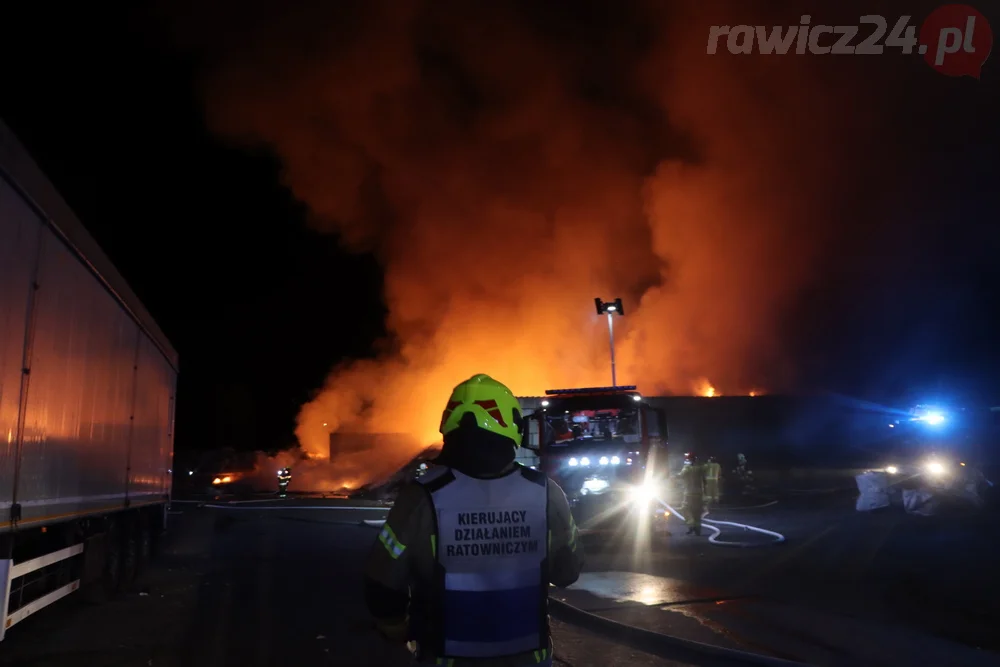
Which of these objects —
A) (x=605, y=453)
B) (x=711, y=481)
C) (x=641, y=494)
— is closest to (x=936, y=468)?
(x=711, y=481)

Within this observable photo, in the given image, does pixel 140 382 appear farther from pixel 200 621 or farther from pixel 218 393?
pixel 218 393

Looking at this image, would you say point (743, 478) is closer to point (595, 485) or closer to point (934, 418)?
point (934, 418)

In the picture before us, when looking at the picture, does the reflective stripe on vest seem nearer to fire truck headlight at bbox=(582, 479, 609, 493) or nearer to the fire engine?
the fire engine

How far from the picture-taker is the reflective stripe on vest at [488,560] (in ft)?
7.66

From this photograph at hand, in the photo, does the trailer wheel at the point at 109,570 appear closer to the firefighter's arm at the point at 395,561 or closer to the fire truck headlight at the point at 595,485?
the firefighter's arm at the point at 395,561

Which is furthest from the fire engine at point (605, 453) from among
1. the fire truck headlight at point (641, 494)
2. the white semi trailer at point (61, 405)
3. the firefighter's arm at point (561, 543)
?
the firefighter's arm at point (561, 543)

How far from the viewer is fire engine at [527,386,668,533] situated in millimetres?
12445

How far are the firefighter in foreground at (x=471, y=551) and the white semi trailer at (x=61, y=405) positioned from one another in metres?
3.55

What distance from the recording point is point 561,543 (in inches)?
101

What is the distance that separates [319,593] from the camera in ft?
27.0

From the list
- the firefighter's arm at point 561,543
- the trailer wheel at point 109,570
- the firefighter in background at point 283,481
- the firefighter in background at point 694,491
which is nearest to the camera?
the firefighter's arm at point 561,543

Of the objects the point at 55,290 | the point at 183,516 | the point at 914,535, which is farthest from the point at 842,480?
the point at 55,290

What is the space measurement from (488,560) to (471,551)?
67 mm

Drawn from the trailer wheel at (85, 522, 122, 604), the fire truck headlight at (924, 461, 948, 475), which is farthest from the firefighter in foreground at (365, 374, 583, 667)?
the fire truck headlight at (924, 461, 948, 475)
